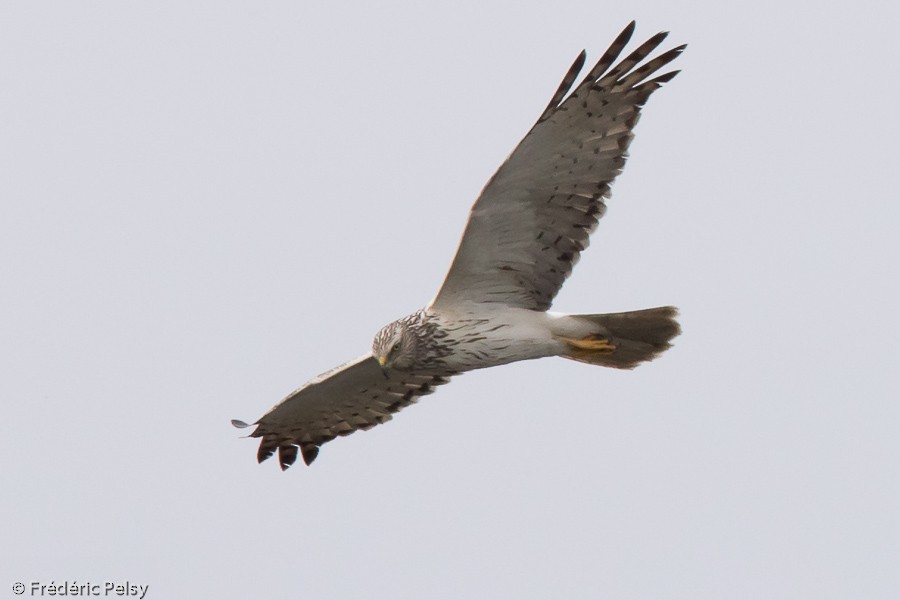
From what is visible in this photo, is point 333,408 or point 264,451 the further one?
point 264,451

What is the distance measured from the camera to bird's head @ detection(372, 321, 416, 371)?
8.21m

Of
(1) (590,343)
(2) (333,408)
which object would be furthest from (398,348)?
(2) (333,408)

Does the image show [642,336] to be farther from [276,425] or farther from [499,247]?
[276,425]

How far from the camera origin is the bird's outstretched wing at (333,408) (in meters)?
9.25

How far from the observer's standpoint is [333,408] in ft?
31.6

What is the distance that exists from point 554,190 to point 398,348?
1360 millimetres

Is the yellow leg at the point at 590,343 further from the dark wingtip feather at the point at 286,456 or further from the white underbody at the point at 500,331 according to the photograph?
the dark wingtip feather at the point at 286,456

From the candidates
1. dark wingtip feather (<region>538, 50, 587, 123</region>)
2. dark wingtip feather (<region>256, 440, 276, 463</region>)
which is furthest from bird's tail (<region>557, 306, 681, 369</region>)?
dark wingtip feather (<region>256, 440, 276, 463</region>)

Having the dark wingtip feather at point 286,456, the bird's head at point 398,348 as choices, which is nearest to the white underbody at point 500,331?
the bird's head at point 398,348

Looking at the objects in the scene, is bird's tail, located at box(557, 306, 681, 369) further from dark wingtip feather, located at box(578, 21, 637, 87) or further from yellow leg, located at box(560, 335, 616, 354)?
dark wingtip feather, located at box(578, 21, 637, 87)

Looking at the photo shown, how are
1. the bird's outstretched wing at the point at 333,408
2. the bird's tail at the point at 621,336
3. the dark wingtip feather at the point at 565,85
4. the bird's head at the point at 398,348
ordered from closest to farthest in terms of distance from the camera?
the dark wingtip feather at the point at 565,85, the bird's head at the point at 398,348, the bird's tail at the point at 621,336, the bird's outstretched wing at the point at 333,408

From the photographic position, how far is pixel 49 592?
863cm

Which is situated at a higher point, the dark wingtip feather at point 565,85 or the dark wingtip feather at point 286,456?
the dark wingtip feather at point 565,85

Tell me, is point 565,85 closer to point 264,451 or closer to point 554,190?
point 554,190
